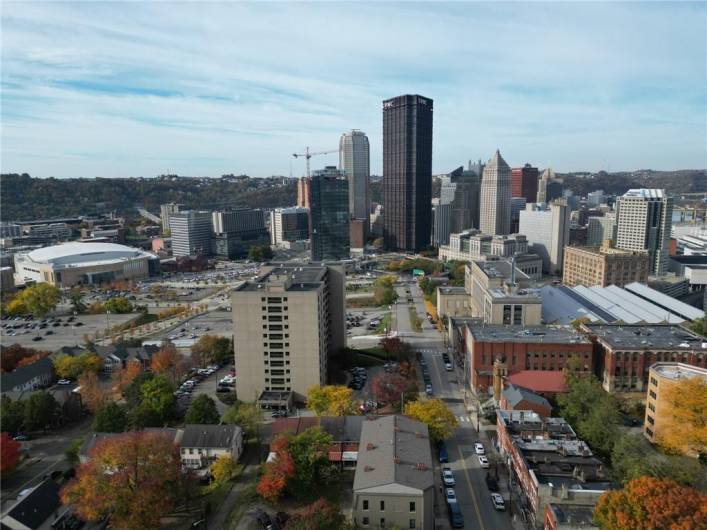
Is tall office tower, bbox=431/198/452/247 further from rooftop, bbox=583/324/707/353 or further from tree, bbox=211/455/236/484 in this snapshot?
tree, bbox=211/455/236/484

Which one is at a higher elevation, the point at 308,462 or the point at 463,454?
the point at 308,462

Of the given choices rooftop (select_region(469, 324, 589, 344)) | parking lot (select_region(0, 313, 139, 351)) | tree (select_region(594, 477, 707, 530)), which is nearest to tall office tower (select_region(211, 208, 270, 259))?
parking lot (select_region(0, 313, 139, 351))

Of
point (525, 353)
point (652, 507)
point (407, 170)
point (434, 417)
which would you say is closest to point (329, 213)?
point (407, 170)

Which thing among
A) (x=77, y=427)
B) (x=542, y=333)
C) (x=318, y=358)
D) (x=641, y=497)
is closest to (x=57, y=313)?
(x=77, y=427)

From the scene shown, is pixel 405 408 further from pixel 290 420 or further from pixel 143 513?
pixel 143 513

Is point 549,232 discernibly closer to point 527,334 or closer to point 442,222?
point 442,222

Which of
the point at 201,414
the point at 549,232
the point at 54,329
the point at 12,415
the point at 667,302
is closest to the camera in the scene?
the point at 201,414

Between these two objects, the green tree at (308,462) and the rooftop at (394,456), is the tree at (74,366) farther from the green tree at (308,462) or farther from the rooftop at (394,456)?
the rooftop at (394,456)
